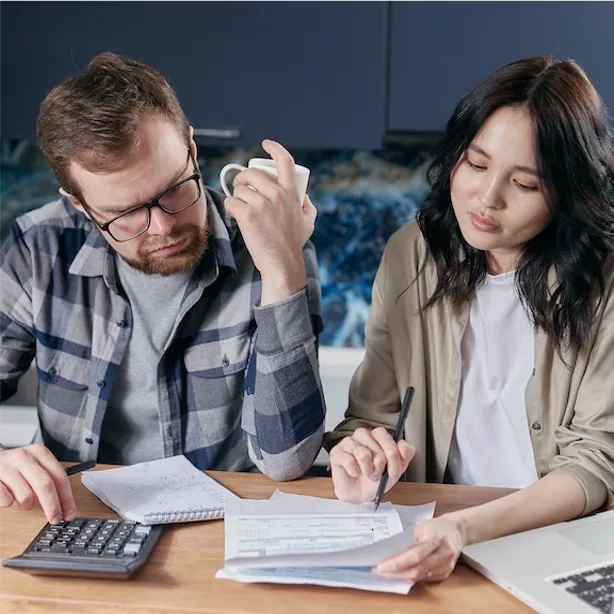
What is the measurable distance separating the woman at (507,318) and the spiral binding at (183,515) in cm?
18

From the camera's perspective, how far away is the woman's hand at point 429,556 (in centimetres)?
107

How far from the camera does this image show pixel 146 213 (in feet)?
4.92

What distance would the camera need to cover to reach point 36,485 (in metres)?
1.21

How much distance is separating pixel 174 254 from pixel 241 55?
1096mm

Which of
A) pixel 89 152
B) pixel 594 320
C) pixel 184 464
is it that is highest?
pixel 89 152

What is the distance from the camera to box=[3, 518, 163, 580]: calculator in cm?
108

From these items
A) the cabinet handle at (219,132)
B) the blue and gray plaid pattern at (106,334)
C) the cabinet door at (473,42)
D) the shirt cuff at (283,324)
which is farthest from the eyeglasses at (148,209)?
the cabinet door at (473,42)

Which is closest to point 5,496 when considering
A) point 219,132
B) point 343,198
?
point 219,132

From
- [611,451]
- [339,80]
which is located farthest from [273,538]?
[339,80]

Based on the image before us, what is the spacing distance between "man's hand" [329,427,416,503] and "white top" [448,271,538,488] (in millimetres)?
330

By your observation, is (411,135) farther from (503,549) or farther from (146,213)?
(503,549)

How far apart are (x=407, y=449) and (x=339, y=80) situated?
143 centimetres

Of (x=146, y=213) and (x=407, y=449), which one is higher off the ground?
(x=146, y=213)

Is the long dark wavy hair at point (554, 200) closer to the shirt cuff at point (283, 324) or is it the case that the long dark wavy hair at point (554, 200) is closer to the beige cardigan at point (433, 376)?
the beige cardigan at point (433, 376)
